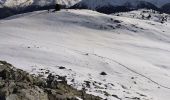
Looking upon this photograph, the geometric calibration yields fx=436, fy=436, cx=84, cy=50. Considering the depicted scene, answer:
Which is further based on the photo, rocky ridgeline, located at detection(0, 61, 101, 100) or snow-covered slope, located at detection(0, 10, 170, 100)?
snow-covered slope, located at detection(0, 10, 170, 100)

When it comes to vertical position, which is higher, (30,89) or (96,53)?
(30,89)

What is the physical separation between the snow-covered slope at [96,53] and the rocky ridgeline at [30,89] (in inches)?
131

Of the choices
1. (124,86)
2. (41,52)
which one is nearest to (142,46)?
(41,52)

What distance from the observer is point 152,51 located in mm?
51562

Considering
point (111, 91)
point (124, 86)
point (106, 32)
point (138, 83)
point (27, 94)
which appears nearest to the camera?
point (27, 94)

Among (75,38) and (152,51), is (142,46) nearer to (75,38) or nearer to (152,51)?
(152,51)

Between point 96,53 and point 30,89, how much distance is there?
22.0m

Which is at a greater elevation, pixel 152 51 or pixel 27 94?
pixel 27 94

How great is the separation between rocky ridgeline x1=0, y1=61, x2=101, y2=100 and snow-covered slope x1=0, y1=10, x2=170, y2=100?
3330 mm

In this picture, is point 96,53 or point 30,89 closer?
point 30,89

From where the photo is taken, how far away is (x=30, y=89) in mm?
21141

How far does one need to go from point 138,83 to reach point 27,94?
14.8 m

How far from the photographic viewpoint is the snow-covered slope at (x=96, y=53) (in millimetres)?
31016

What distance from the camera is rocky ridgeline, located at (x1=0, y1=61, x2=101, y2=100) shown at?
66.5ft
